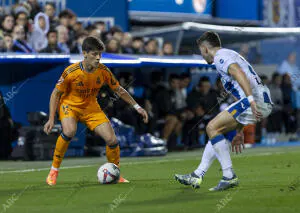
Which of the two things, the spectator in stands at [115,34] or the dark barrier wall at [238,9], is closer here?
the spectator in stands at [115,34]

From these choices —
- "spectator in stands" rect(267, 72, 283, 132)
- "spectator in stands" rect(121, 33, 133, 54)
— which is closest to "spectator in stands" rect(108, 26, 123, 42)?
"spectator in stands" rect(121, 33, 133, 54)

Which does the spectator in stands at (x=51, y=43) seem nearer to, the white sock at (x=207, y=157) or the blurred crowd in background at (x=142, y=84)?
the blurred crowd in background at (x=142, y=84)

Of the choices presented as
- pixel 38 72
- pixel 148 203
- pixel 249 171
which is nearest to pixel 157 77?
pixel 38 72

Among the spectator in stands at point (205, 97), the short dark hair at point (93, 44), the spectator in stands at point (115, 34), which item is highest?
the spectator in stands at point (115, 34)

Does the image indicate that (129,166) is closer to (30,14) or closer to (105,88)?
(105,88)

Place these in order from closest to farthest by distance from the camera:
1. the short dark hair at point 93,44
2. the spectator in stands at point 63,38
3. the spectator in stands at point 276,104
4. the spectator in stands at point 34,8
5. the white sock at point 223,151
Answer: the white sock at point 223,151 → the short dark hair at point 93,44 → the spectator in stands at point 63,38 → the spectator in stands at point 34,8 → the spectator in stands at point 276,104

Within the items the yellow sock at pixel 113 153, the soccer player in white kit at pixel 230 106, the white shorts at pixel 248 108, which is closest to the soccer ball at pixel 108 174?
the yellow sock at pixel 113 153

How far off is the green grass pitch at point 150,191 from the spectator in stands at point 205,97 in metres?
5.70

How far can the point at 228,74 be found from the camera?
10461mm

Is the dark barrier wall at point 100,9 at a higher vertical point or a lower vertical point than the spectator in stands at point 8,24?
higher

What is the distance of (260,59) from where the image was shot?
33.5m

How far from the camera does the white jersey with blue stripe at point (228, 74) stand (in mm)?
10414

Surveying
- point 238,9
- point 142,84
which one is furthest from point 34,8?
point 238,9

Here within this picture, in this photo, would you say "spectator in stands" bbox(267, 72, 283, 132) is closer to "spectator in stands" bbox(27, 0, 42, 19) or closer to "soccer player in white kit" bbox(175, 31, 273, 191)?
"spectator in stands" bbox(27, 0, 42, 19)
